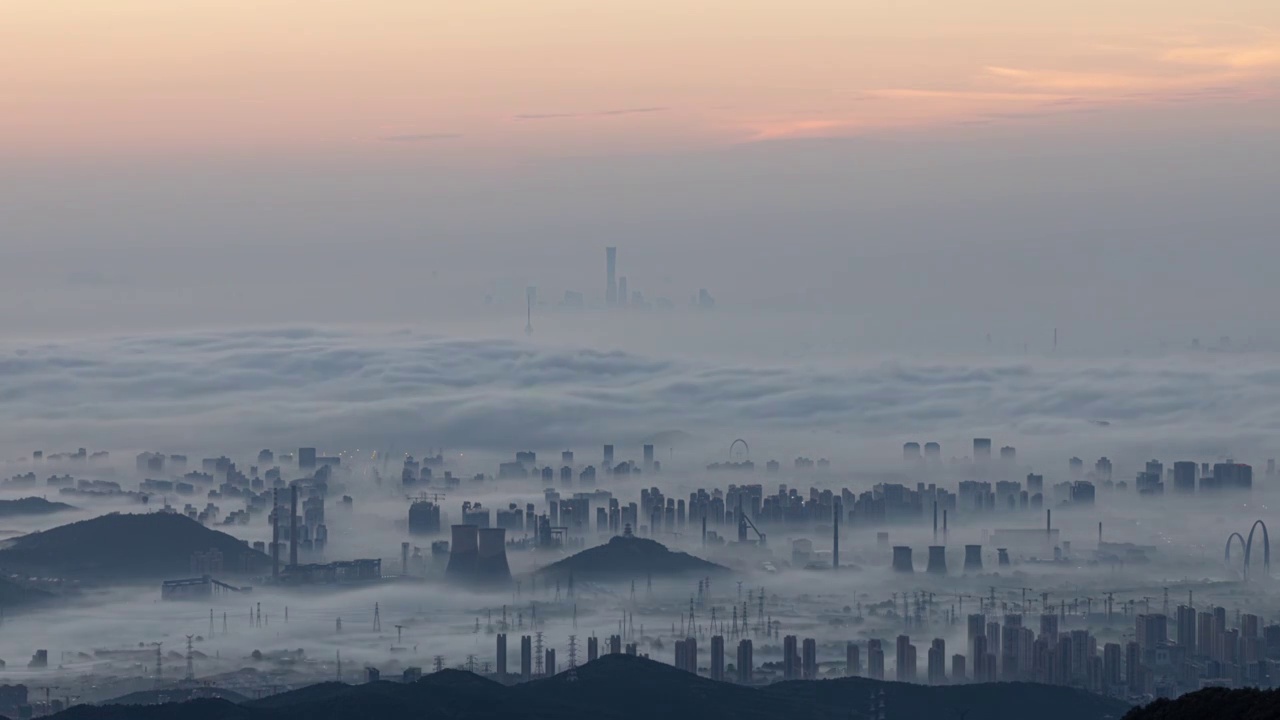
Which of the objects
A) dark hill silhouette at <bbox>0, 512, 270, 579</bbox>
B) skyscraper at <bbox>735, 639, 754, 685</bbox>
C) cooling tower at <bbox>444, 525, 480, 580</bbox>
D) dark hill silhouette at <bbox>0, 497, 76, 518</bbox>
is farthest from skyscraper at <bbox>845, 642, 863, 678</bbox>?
dark hill silhouette at <bbox>0, 497, 76, 518</bbox>

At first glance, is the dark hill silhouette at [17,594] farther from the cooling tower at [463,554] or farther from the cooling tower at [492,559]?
the cooling tower at [492,559]

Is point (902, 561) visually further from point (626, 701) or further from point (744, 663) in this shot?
point (626, 701)

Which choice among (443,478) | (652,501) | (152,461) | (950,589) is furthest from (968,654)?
(152,461)

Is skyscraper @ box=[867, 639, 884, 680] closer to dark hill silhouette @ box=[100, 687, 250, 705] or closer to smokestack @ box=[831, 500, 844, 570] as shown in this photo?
dark hill silhouette @ box=[100, 687, 250, 705]

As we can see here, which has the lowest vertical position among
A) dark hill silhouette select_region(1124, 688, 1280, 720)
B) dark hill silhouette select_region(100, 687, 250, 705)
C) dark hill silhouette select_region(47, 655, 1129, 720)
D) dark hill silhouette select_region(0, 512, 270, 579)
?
dark hill silhouette select_region(100, 687, 250, 705)

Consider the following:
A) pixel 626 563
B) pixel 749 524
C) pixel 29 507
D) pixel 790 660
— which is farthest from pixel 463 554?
pixel 790 660

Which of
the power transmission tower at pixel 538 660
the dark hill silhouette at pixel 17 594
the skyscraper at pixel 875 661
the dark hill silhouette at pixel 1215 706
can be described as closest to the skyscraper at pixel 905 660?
the skyscraper at pixel 875 661

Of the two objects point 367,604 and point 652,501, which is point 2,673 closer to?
point 367,604
